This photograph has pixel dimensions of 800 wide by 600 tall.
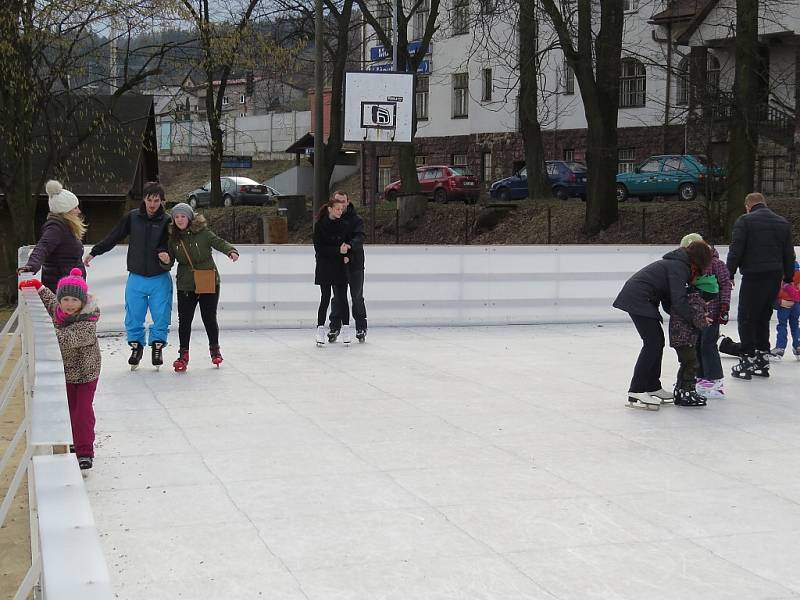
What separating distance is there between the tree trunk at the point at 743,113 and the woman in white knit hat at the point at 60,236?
1811cm

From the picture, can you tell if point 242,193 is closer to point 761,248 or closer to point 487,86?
point 487,86

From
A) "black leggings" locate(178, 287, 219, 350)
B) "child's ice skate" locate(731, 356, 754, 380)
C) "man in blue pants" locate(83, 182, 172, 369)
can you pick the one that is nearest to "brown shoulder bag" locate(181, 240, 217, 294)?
"black leggings" locate(178, 287, 219, 350)

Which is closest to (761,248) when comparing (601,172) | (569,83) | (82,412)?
(82,412)

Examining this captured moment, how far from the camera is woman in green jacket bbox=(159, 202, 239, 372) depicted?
11.6 meters

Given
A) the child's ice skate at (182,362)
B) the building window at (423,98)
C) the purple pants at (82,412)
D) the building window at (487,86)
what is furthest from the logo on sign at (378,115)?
the building window at (423,98)

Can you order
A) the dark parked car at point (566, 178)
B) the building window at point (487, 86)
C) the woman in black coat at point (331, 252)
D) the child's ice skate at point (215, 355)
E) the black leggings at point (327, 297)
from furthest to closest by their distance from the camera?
the building window at point (487, 86) < the dark parked car at point (566, 178) < the black leggings at point (327, 297) < the woman in black coat at point (331, 252) < the child's ice skate at point (215, 355)

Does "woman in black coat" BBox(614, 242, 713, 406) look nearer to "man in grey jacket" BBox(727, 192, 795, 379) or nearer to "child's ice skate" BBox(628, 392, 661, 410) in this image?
"child's ice skate" BBox(628, 392, 661, 410)

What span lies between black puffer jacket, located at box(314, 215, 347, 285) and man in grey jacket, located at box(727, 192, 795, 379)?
4.31m

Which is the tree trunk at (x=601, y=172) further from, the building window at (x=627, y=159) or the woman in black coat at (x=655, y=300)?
the woman in black coat at (x=655, y=300)

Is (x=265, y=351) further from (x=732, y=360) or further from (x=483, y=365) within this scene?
(x=732, y=360)

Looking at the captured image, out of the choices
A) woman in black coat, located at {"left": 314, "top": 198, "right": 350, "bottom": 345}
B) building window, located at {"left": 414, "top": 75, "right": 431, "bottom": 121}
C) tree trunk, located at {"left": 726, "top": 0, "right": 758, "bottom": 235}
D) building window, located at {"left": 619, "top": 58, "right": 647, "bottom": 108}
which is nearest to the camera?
woman in black coat, located at {"left": 314, "top": 198, "right": 350, "bottom": 345}

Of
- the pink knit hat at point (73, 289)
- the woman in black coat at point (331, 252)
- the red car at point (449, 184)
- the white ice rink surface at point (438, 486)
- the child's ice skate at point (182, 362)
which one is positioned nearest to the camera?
the white ice rink surface at point (438, 486)

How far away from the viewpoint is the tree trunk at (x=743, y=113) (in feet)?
82.7

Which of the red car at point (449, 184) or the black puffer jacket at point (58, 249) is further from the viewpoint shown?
the red car at point (449, 184)
